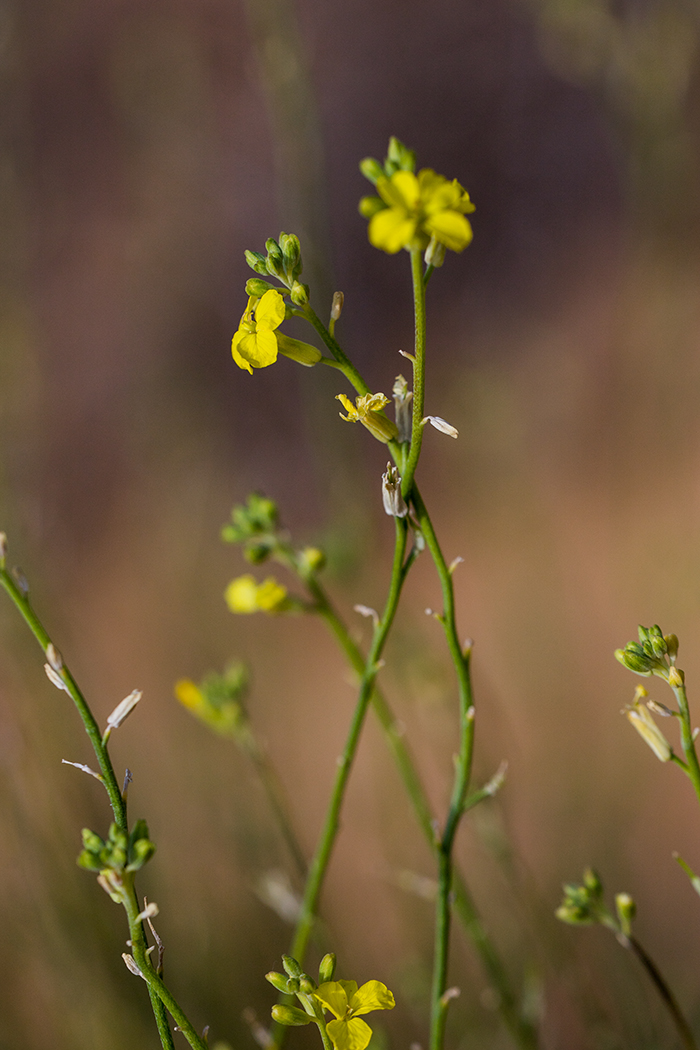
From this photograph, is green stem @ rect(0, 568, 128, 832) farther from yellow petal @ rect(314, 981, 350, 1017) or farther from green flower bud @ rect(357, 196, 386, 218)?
green flower bud @ rect(357, 196, 386, 218)

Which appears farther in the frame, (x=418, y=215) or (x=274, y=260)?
(x=274, y=260)

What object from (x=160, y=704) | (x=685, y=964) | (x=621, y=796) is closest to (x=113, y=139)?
(x=160, y=704)

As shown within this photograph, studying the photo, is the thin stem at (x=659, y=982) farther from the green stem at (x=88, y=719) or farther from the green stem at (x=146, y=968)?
the green stem at (x=88, y=719)

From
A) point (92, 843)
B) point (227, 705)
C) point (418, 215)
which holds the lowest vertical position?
point (227, 705)

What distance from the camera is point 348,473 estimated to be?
2660 millimetres

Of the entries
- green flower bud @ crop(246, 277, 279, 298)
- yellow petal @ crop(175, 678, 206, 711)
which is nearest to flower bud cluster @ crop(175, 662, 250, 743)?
yellow petal @ crop(175, 678, 206, 711)

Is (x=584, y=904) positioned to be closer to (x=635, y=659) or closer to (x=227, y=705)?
(x=635, y=659)

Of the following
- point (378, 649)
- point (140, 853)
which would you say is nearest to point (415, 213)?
point (378, 649)

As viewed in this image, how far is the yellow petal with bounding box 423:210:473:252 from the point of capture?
822 millimetres

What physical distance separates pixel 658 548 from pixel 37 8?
27.8ft

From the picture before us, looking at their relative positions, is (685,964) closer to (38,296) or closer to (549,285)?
(549,285)

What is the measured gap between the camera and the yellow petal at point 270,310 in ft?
3.09

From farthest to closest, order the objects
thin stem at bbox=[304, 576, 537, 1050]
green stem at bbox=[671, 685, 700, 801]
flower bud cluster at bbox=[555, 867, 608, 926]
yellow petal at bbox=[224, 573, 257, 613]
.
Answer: yellow petal at bbox=[224, 573, 257, 613] < thin stem at bbox=[304, 576, 537, 1050] < flower bud cluster at bbox=[555, 867, 608, 926] < green stem at bbox=[671, 685, 700, 801]

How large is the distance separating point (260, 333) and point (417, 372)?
22cm
